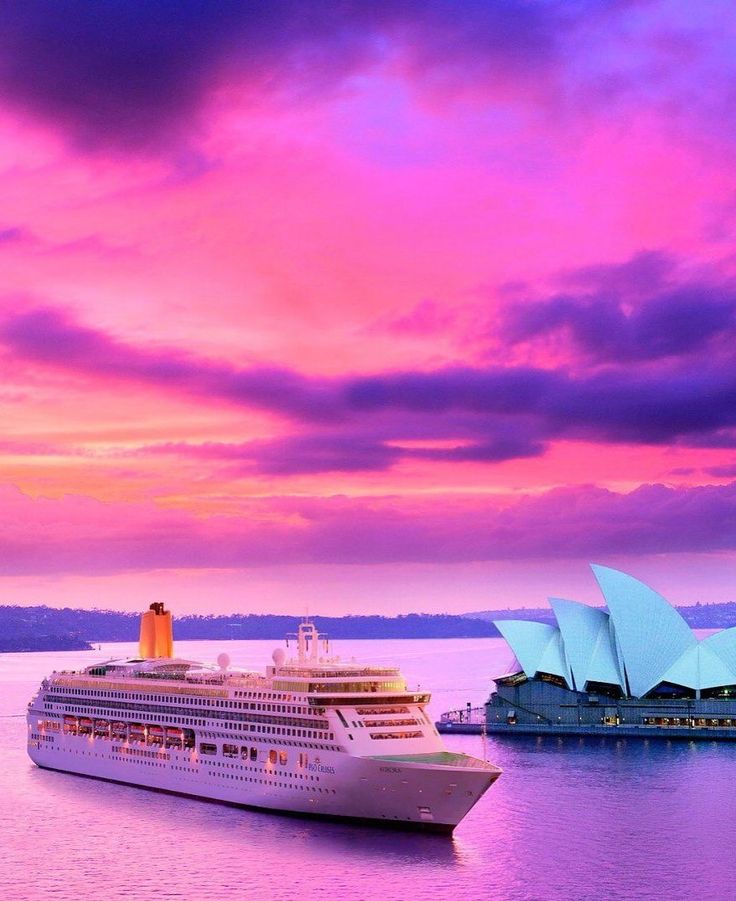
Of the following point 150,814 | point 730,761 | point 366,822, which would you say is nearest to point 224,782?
point 150,814

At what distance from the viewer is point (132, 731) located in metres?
65.4

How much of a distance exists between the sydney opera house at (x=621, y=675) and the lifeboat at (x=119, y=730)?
3541cm

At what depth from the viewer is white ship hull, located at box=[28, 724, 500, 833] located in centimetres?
4944

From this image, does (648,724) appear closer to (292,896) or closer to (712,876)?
(712,876)

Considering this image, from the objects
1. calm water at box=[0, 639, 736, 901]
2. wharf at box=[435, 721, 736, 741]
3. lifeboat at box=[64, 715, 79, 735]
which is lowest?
calm water at box=[0, 639, 736, 901]

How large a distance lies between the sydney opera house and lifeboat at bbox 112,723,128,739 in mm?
35410

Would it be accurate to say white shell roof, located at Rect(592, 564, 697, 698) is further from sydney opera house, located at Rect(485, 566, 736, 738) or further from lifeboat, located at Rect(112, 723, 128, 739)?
lifeboat, located at Rect(112, 723, 128, 739)

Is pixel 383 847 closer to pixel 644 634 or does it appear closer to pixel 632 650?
pixel 632 650

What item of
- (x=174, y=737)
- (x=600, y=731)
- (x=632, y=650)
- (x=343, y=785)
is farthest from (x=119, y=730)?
(x=632, y=650)

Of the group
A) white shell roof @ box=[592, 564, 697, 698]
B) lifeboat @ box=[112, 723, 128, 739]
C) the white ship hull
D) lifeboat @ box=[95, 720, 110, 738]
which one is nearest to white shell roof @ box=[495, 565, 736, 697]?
white shell roof @ box=[592, 564, 697, 698]

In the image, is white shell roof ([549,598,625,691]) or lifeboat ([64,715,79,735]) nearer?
lifeboat ([64,715,79,735])

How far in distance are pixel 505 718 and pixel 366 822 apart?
149 ft

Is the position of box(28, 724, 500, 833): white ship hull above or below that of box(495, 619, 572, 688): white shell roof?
below

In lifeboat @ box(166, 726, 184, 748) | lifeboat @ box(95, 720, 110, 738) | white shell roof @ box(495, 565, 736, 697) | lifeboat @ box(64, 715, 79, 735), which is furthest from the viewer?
white shell roof @ box(495, 565, 736, 697)
